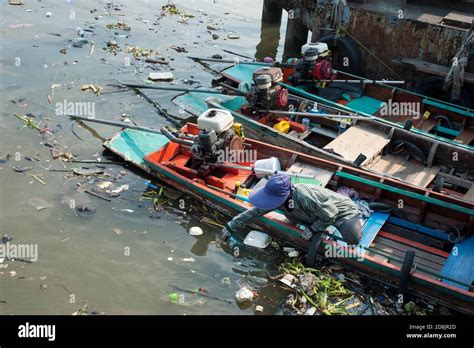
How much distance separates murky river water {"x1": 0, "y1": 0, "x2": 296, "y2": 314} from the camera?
6707mm

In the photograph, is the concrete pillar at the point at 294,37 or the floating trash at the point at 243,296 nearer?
the floating trash at the point at 243,296

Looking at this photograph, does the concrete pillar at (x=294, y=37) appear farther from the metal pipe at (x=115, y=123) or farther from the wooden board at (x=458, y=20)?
the metal pipe at (x=115, y=123)

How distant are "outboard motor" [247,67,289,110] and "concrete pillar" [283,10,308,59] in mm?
5955

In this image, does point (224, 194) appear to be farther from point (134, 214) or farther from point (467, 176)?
point (467, 176)

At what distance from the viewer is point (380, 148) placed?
8688 millimetres

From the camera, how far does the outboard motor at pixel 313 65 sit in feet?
34.9

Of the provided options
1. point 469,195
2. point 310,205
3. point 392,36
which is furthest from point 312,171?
point 392,36

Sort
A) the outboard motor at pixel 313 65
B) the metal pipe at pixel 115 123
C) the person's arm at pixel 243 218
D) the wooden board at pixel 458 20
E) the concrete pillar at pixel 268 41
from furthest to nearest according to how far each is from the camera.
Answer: the concrete pillar at pixel 268 41 < the wooden board at pixel 458 20 < the outboard motor at pixel 313 65 < the metal pipe at pixel 115 123 < the person's arm at pixel 243 218

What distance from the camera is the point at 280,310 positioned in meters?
6.62

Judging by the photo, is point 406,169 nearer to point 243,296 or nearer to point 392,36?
point 243,296

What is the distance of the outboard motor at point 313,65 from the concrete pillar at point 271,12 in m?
6.51

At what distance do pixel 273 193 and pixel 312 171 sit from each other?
1589 millimetres

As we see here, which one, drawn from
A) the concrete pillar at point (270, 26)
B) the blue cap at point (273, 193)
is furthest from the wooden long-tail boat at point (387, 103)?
the concrete pillar at point (270, 26)
